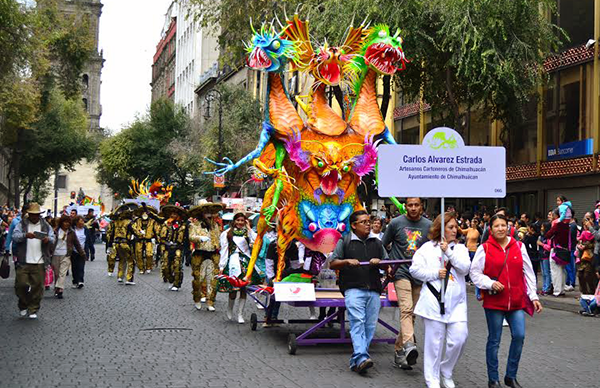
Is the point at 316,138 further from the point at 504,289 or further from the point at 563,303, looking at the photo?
the point at 563,303

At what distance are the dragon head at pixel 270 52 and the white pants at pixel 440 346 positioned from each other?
6069 mm

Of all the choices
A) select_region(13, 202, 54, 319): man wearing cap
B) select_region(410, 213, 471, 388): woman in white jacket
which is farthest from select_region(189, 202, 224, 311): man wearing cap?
select_region(410, 213, 471, 388): woman in white jacket

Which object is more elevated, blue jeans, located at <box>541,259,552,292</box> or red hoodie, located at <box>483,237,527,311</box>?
red hoodie, located at <box>483,237,527,311</box>

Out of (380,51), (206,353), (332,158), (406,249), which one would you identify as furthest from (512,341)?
(380,51)

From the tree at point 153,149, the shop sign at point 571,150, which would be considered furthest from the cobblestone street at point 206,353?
the tree at point 153,149

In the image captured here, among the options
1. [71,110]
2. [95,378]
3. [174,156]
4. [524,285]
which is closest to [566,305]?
[524,285]

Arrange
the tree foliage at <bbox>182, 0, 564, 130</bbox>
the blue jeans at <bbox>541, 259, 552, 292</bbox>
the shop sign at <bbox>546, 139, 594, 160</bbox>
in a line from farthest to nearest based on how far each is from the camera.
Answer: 1. the shop sign at <bbox>546, 139, 594, 160</bbox>
2. the tree foliage at <bbox>182, 0, 564, 130</bbox>
3. the blue jeans at <bbox>541, 259, 552, 292</bbox>

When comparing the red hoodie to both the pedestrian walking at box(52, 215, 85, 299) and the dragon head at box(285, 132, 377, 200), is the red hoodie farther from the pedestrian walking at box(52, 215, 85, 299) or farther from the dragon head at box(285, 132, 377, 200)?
the pedestrian walking at box(52, 215, 85, 299)

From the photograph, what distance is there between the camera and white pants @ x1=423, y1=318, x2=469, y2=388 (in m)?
9.08

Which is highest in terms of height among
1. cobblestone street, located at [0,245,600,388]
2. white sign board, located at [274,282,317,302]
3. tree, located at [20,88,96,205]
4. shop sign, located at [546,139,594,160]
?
tree, located at [20,88,96,205]

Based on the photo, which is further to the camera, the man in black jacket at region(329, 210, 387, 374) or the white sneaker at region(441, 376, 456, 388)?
the man in black jacket at region(329, 210, 387, 374)

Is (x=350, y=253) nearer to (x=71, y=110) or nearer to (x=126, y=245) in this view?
(x=126, y=245)

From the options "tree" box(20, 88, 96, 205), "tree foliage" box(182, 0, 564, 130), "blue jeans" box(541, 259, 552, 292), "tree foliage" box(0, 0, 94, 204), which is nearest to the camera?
"blue jeans" box(541, 259, 552, 292)

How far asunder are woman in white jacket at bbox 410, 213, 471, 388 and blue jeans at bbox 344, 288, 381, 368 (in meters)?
1.02
